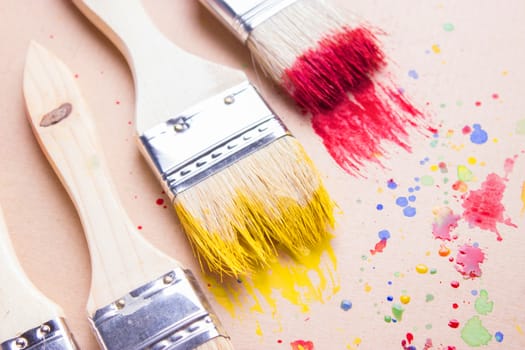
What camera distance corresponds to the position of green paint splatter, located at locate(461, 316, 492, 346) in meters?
1.04

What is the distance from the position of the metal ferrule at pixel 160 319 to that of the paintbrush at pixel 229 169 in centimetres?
7

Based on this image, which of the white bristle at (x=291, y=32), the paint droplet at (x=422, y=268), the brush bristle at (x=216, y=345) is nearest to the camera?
the brush bristle at (x=216, y=345)

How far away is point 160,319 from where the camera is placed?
Answer: 1.01 m

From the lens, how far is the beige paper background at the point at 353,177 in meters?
1.08

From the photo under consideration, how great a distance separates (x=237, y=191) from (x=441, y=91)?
0.41 meters

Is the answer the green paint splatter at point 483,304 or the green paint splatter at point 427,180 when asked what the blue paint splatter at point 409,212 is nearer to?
the green paint splatter at point 427,180

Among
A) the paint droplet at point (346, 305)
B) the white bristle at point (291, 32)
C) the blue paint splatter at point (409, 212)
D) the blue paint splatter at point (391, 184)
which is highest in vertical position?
the white bristle at point (291, 32)

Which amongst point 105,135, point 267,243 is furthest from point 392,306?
point 105,135

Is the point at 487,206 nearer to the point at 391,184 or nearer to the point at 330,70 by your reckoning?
the point at 391,184

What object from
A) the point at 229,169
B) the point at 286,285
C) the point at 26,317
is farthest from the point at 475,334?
the point at 26,317

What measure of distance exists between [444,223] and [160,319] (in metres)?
0.46

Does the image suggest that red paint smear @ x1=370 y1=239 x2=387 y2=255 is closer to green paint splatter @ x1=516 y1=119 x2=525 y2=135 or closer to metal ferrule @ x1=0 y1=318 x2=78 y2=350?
green paint splatter @ x1=516 y1=119 x2=525 y2=135

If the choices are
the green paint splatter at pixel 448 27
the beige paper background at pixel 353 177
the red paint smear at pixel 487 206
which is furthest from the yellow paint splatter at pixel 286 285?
the green paint splatter at pixel 448 27

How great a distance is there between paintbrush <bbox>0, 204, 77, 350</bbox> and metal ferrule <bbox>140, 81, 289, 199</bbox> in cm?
25
